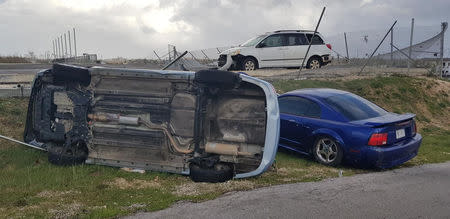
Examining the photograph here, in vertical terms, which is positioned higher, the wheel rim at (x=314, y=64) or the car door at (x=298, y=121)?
the wheel rim at (x=314, y=64)

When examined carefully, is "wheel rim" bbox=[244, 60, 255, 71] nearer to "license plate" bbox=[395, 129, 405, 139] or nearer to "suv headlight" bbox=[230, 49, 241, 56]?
"suv headlight" bbox=[230, 49, 241, 56]

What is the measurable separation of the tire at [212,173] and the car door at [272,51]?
10307 millimetres

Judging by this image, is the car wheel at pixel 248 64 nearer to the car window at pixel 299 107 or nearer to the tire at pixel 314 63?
the tire at pixel 314 63

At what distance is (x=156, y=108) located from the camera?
6.11 meters

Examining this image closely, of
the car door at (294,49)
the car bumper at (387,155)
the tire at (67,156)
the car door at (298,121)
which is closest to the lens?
the tire at (67,156)

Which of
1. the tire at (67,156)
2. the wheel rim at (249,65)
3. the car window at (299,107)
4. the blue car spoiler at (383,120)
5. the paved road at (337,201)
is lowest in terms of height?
the paved road at (337,201)

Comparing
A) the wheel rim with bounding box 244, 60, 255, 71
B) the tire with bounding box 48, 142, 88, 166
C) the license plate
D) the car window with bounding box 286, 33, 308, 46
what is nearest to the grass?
the tire with bounding box 48, 142, 88, 166

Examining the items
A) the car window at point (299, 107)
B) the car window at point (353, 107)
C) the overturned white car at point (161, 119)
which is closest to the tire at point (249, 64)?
the car window at point (299, 107)

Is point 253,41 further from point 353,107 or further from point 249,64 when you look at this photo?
point 353,107

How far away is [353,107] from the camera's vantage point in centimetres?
730

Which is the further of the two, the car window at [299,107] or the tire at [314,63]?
the tire at [314,63]

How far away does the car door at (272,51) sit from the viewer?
51.6ft

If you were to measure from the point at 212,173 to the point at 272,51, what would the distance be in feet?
35.6

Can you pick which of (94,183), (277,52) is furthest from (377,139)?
(277,52)
